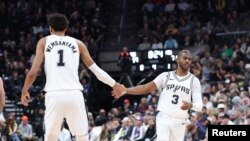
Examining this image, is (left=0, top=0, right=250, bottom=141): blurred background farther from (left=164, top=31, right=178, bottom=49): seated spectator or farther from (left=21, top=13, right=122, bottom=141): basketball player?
(left=21, top=13, right=122, bottom=141): basketball player

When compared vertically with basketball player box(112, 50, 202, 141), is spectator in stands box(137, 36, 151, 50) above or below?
above

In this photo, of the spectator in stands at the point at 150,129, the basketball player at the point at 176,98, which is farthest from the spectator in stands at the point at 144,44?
the basketball player at the point at 176,98

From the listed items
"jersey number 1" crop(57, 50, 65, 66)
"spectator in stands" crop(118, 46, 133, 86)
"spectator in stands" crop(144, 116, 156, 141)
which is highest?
"jersey number 1" crop(57, 50, 65, 66)

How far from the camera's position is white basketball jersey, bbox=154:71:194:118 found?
37.1 ft

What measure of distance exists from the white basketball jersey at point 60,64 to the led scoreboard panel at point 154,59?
45.0ft

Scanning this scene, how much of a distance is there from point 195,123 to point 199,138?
42 centimetres

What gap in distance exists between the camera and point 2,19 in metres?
30.2

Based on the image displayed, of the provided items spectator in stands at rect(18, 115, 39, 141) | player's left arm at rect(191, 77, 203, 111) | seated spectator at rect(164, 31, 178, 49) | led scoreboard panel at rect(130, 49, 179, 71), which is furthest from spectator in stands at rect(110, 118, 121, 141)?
player's left arm at rect(191, 77, 203, 111)

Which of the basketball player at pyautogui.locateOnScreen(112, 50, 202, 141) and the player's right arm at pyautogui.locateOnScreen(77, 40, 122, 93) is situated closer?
the player's right arm at pyautogui.locateOnScreen(77, 40, 122, 93)

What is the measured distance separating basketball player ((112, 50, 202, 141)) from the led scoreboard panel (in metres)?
11.5

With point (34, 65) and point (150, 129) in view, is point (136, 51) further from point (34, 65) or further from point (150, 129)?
point (34, 65)

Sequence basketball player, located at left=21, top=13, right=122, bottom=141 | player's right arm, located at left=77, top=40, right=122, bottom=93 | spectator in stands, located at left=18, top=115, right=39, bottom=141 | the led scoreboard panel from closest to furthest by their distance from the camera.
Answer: basketball player, located at left=21, top=13, right=122, bottom=141, player's right arm, located at left=77, top=40, right=122, bottom=93, spectator in stands, located at left=18, top=115, right=39, bottom=141, the led scoreboard panel

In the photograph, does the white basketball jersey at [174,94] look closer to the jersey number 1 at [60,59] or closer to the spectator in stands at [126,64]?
the jersey number 1 at [60,59]

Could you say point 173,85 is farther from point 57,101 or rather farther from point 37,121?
point 37,121
